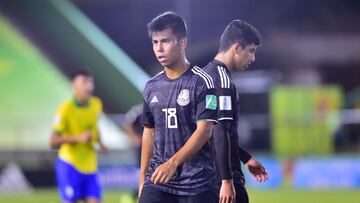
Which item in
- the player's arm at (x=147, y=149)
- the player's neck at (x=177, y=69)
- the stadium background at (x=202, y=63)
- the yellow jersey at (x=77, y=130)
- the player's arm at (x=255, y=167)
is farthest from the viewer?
the stadium background at (x=202, y=63)

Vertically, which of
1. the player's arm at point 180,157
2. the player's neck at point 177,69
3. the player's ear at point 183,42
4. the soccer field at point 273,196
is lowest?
the soccer field at point 273,196

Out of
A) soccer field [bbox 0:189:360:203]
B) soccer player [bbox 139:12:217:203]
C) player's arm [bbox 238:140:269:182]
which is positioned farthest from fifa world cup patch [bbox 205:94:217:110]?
soccer field [bbox 0:189:360:203]

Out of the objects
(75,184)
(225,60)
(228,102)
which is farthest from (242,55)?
(75,184)

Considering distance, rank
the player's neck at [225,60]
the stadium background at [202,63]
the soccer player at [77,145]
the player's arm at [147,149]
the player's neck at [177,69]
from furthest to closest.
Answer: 1. the stadium background at [202,63]
2. the soccer player at [77,145]
3. the player's neck at [225,60]
4. the player's arm at [147,149]
5. the player's neck at [177,69]

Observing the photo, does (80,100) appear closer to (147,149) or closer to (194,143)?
(147,149)

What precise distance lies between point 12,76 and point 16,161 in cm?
462

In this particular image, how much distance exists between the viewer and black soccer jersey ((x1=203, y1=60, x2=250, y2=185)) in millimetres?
6703

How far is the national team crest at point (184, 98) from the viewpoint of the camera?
6.59 metres

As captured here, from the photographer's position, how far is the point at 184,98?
659 cm

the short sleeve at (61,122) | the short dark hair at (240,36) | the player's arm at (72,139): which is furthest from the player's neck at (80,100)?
the short dark hair at (240,36)

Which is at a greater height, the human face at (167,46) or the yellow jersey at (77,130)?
the human face at (167,46)

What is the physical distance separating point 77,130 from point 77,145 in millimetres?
180

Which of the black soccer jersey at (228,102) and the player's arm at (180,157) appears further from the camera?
the black soccer jersey at (228,102)

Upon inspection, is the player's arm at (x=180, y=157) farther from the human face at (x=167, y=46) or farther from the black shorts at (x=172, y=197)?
the human face at (x=167, y=46)
